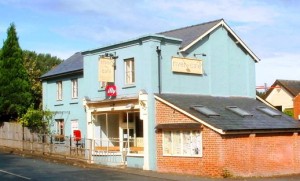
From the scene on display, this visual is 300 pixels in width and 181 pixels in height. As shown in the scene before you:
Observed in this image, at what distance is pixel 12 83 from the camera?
3894 cm

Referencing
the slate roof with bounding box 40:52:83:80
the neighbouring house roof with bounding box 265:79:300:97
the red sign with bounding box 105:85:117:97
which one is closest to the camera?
the red sign with bounding box 105:85:117:97

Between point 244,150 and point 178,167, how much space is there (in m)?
3.25

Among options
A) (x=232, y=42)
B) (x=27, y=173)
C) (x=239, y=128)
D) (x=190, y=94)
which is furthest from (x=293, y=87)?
(x=27, y=173)

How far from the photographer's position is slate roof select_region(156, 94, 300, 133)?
23.5m

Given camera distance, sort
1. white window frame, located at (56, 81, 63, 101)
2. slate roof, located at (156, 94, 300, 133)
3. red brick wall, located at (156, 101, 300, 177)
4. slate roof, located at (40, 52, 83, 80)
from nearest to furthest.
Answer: red brick wall, located at (156, 101, 300, 177)
slate roof, located at (156, 94, 300, 133)
slate roof, located at (40, 52, 83, 80)
white window frame, located at (56, 81, 63, 101)

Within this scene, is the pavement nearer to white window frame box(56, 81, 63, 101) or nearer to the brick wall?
white window frame box(56, 81, 63, 101)

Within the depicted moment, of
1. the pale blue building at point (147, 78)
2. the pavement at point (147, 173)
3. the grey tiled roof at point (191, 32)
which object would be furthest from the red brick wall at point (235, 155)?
the grey tiled roof at point (191, 32)

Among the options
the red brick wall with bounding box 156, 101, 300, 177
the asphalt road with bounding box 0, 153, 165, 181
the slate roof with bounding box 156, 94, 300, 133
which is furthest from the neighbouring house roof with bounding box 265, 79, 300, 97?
the asphalt road with bounding box 0, 153, 165, 181

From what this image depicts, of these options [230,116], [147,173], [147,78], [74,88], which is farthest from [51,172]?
[74,88]

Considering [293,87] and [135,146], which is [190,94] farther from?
[293,87]

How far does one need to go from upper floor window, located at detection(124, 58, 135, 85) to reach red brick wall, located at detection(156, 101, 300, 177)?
8.02 feet

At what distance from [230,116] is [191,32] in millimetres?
7134

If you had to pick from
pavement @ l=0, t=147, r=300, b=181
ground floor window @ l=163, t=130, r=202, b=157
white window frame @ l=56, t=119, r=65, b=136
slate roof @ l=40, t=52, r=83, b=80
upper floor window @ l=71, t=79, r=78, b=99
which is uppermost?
slate roof @ l=40, t=52, r=83, b=80

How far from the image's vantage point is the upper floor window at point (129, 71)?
90.4 ft
